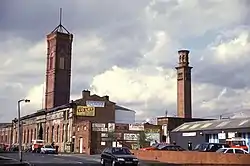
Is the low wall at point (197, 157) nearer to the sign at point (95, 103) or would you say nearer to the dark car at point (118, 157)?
the dark car at point (118, 157)

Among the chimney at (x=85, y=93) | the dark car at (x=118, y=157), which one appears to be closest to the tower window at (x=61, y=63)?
the chimney at (x=85, y=93)

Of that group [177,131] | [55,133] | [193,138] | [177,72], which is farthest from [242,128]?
[55,133]

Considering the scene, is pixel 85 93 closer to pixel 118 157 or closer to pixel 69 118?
pixel 69 118

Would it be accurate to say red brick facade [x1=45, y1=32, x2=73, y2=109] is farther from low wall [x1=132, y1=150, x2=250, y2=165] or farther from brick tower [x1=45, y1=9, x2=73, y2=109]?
low wall [x1=132, y1=150, x2=250, y2=165]

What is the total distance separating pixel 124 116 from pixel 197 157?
2496 inches

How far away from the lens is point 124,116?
10725 centimetres

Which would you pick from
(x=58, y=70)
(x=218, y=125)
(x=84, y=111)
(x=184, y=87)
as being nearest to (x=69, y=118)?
(x=84, y=111)

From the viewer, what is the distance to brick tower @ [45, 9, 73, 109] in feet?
369

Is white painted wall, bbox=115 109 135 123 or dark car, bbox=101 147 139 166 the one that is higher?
white painted wall, bbox=115 109 135 123

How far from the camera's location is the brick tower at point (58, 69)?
112469 millimetres

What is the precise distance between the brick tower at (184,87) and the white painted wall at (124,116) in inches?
606

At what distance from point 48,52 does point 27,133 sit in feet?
68.5

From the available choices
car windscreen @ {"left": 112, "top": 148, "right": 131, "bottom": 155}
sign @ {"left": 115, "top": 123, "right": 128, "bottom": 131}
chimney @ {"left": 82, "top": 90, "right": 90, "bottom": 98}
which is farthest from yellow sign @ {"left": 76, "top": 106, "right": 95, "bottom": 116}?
car windscreen @ {"left": 112, "top": 148, "right": 131, "bottom": 155}

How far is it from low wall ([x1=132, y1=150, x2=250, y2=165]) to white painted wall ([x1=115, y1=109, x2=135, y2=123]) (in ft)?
168
